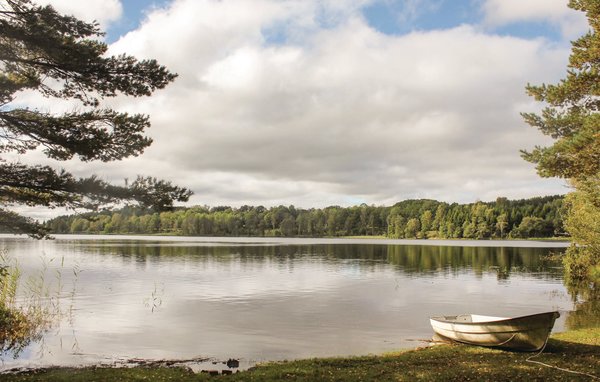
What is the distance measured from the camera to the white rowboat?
829 inches

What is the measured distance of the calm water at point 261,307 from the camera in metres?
25.4

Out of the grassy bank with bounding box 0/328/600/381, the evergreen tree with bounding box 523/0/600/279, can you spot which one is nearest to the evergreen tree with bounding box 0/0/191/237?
the grassy bank with bounding box 0/328/600/381

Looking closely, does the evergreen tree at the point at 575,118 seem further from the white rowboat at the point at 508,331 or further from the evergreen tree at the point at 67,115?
the evergreen tree at the point at 67,115

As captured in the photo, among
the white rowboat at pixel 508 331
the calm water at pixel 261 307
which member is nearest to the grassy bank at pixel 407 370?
the white rowboat at pixel 508 331

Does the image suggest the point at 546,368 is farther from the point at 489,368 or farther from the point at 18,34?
the point at 18,34

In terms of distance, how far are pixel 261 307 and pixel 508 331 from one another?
20.2 m

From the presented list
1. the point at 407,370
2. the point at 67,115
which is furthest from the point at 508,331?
the point at 67,115

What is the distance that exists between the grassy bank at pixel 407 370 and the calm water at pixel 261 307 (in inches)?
167

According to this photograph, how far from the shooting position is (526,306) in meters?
38.7

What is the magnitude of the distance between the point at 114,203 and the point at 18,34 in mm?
5768

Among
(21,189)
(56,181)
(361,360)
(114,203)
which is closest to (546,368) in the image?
(361,360)

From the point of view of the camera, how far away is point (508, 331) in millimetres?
21922

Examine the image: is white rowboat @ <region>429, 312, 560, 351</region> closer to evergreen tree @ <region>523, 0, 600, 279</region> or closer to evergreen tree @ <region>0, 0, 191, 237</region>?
evergreen tree @ <region>523, 0, 600, 279</region>

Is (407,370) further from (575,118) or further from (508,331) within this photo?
(575,118)
